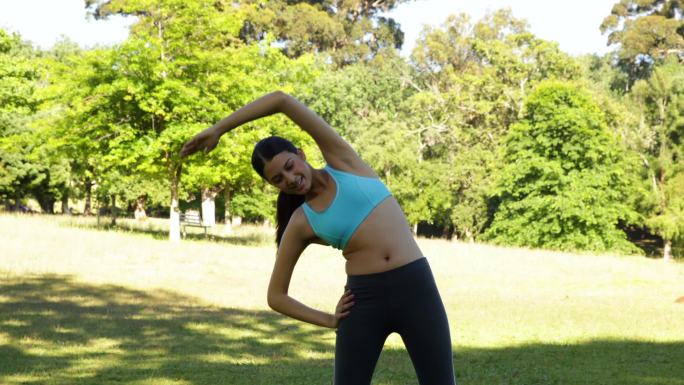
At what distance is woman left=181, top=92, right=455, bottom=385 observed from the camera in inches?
140

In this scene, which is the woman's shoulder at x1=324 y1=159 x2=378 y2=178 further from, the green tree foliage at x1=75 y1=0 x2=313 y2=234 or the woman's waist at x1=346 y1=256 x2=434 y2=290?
the green tree foliage at x1=75 y1=0 x2=313 y2=234

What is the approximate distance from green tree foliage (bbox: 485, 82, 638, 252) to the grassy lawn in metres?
12.9

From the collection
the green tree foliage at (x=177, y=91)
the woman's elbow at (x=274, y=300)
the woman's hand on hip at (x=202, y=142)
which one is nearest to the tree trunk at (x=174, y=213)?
the green tree foliage at (x=177, y=91)

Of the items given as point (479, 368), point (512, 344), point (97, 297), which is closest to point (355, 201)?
point (479, 368)

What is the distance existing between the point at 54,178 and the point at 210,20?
60.1ft

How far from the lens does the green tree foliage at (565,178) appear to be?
42.8 meters

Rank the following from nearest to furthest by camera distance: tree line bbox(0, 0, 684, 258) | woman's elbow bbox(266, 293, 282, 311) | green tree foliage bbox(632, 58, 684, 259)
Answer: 1. woman's elbow bbox(266, 293, 282, 311)
2. tree line bbox(0, 0, 684, 258)
3. green tree foliage bbox(632, 58, 684, 259)

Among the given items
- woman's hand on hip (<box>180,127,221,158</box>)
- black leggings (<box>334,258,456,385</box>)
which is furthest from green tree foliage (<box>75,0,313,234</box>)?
black leggings (<box>334,258,456,385</box>)

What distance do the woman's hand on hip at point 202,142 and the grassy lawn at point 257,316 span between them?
536 cm

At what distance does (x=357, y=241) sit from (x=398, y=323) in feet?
1.31

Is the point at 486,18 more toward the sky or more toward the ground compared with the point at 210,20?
more toward the sky

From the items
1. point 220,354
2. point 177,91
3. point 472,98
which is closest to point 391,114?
point 472,98

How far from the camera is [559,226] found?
4328 cm

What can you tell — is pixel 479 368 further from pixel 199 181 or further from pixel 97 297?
pixel 199 181
